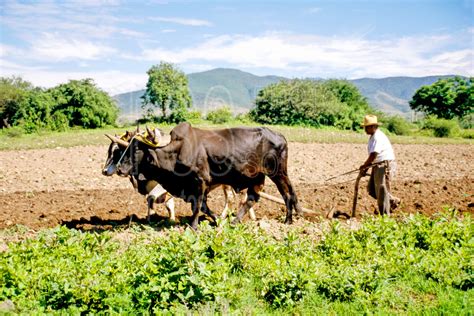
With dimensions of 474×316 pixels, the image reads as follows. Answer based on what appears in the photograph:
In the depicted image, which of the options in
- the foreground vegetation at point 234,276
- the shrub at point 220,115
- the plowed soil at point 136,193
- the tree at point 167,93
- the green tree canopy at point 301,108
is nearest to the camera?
the foreground vegetation at point 234,276

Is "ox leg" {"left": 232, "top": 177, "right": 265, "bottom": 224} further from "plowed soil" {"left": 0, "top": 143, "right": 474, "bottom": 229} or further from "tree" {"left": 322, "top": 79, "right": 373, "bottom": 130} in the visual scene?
"tree" {"left": 322, "top": 79, "right": 373, "bottom": 130}

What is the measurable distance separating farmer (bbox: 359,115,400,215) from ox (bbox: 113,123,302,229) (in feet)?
4.83

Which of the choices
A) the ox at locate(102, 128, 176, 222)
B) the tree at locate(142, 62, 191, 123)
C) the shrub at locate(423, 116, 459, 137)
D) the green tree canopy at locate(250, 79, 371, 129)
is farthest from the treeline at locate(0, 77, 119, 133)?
the ox at locate(102, 128, 176, 222)

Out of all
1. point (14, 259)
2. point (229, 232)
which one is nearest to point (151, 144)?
point (229, 232)

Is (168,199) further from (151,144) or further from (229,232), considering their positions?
(229,232)

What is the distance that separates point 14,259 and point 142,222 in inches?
141

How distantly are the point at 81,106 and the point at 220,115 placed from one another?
47.2 feet

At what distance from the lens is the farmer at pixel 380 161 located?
8.04 meters

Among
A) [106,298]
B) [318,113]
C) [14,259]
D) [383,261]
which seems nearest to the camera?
[106,298]

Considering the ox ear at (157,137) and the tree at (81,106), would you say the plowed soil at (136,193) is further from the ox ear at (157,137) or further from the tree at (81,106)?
the tree at (81,106)

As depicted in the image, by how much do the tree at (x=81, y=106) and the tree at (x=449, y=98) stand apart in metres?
40.0

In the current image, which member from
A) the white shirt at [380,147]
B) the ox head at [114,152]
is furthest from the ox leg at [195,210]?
the white shirt at [380,147]

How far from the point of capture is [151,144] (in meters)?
7.36

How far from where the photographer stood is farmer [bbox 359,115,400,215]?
8039 mm
